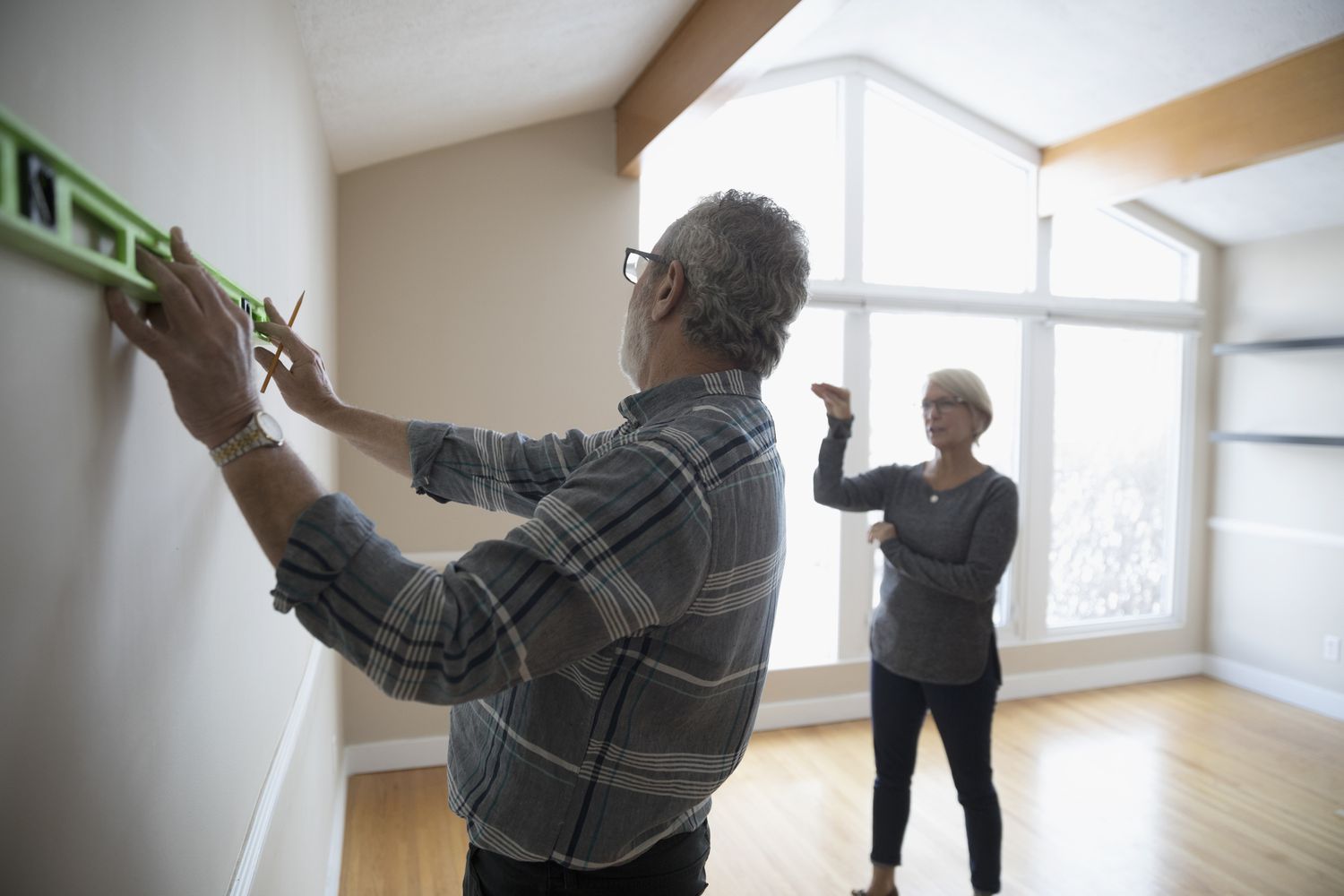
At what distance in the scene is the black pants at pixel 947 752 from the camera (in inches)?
88.6

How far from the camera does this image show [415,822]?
2.96 meters

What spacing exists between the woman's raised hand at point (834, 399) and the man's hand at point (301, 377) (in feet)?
4.72

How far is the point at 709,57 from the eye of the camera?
255 cm

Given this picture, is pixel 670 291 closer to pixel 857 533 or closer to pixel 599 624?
pixel 599 624

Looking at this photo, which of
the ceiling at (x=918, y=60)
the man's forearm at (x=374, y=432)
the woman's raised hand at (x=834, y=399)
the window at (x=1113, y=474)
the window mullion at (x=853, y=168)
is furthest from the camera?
the window at (x=1113, y=474)

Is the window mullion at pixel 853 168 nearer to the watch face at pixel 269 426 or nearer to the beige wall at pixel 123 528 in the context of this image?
the beige wall at pixel 123 528

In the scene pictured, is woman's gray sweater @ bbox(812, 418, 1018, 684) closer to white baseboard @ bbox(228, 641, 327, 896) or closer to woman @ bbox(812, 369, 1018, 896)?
woman @ bbox(812, 369, 1018, 896)

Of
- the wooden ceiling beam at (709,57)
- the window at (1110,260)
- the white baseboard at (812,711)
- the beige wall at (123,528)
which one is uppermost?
the wooden ceiling beam at (709,57)

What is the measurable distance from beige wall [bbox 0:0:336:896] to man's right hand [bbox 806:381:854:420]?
152cm

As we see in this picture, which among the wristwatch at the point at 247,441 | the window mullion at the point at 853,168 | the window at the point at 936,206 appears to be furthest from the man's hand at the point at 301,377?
the window at the point at 936,206

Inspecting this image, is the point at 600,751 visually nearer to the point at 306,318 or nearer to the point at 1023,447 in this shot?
the point at 306,318

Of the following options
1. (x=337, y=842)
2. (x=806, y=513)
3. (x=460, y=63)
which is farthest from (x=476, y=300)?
(x=337, y=842)

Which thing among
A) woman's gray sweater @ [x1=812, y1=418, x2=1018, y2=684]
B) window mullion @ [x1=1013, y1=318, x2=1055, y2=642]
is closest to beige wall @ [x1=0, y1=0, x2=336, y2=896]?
woman's gray sweater @ [x1=812, y1=418, x2=1018, y2=684]

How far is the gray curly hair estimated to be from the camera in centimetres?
105
